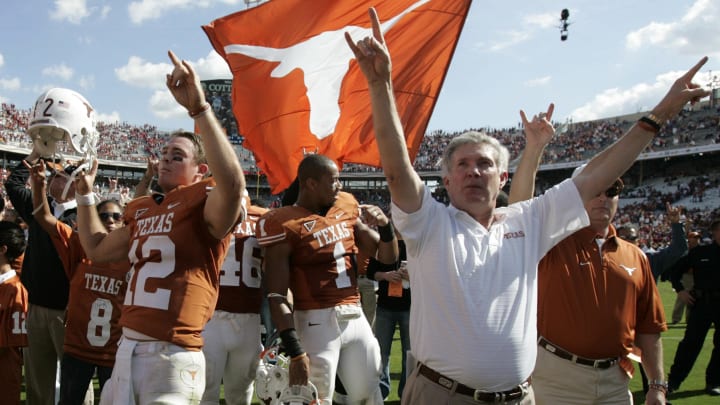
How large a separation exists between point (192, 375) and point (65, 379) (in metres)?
1.97

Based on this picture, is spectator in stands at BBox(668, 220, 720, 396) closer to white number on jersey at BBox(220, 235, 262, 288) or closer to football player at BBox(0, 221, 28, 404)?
white number on jersey at BBox(220, 235, 262, 288)

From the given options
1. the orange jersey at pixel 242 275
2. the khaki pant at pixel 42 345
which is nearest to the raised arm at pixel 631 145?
the orange jersey at pixel 242 275

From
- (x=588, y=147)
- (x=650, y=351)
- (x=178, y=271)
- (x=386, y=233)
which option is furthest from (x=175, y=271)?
(x=588, y=147)

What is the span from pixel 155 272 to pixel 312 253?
51.1 inches

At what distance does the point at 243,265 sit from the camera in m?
4.24

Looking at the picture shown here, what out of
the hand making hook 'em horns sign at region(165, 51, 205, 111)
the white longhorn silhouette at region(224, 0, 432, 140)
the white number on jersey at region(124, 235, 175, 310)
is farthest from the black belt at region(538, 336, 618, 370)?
the white longhorn silhouette at region(224, 0, 432, 140)

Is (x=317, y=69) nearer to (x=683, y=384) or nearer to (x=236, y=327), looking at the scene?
(x=236, y=327)

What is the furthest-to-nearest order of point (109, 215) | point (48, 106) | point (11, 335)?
point (109, 215), point (11, 335), point (48, 106)

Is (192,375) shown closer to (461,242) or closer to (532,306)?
(461,242)

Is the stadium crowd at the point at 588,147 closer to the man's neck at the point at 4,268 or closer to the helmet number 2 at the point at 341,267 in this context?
the man's neck at the point at 4,268

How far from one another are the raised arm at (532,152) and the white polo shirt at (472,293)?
32.5 inches

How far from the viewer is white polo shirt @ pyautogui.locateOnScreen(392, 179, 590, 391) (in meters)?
2.39

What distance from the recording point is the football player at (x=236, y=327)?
13.0 ft

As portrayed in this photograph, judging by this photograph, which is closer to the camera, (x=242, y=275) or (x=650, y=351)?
(x=650, y=351)
